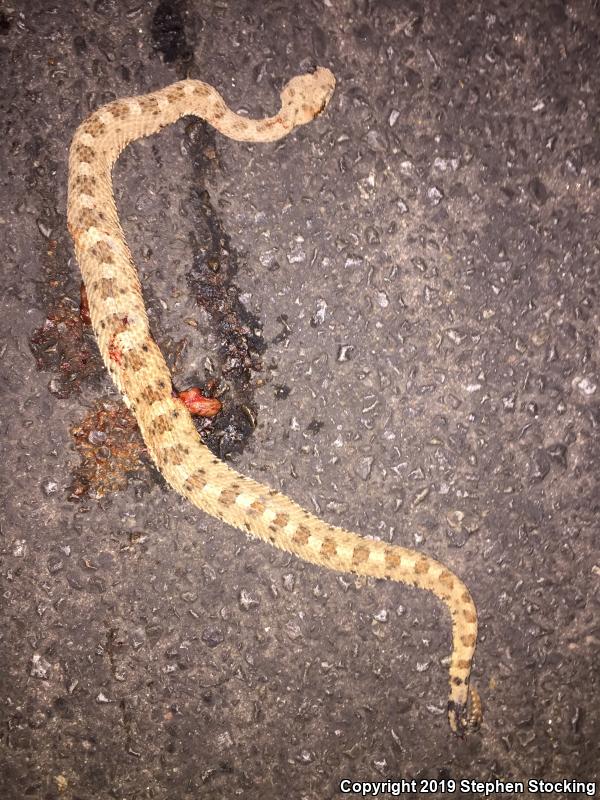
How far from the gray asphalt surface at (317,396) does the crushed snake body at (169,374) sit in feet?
0.40

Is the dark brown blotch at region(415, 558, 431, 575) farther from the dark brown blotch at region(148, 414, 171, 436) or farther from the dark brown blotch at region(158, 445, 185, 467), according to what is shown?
the dark brown blotch at region(148, 414, 171, 436)

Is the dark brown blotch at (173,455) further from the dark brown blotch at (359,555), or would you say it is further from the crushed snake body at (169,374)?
the dark brown blotch at (359,555)

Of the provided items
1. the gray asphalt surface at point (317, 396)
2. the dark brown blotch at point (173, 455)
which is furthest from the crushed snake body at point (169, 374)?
the gray asphalt surface at point (317, 396)

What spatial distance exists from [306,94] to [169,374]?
65.6 inches

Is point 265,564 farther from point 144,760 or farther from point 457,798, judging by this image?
point 457,798

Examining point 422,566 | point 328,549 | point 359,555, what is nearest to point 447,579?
point 422,566

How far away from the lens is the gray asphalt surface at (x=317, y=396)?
3.65 meters

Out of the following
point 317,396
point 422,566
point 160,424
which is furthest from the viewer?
point 317,396

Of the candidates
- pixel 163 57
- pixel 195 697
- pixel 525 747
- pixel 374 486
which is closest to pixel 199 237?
pixel 163 57

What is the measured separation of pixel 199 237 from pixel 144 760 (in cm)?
285

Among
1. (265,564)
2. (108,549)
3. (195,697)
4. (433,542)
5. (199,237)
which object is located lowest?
(195,697)

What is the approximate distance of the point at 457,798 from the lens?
12.4 ft

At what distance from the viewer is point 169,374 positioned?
3.58 meters

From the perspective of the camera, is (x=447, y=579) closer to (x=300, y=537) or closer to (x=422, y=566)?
(x=422, y=566)
